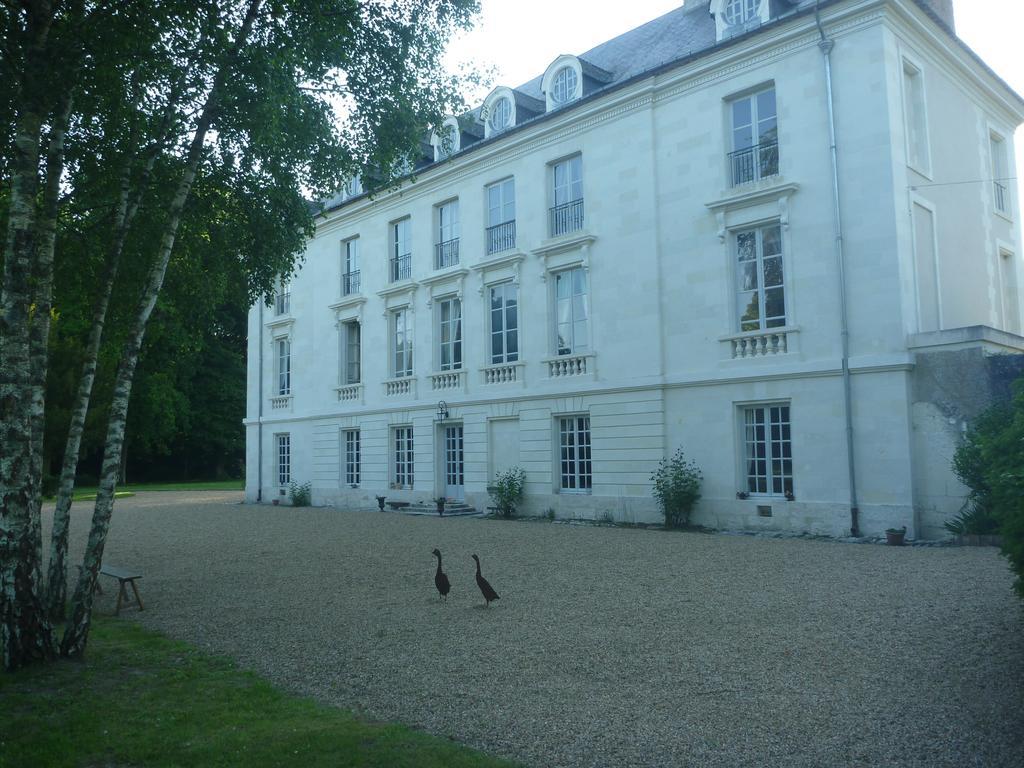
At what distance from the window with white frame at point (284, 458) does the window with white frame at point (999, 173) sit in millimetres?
21120

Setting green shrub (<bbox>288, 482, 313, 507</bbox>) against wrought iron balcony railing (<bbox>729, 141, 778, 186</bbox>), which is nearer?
wrought iron balcony railing (<bbox>729, 141, 778, 186</bbox>)

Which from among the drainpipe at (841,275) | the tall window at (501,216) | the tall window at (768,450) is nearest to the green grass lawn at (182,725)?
the drainpipe at (841,275)

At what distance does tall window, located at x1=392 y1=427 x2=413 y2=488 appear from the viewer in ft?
77.4

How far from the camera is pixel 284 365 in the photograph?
95.5 ft

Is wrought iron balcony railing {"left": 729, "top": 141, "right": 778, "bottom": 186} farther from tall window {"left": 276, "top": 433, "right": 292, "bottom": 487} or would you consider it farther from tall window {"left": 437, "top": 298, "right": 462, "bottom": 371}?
tall window {"left": 276, "top": 433, "right": 292, "bottom": 487}

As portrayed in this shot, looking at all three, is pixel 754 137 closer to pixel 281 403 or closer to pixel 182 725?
pixel 182 725

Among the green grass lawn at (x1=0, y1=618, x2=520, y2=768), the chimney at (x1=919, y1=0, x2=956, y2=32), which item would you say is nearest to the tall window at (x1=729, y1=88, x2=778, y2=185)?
the chimney at (x1=919, y1=0, x2=956, y2=32)

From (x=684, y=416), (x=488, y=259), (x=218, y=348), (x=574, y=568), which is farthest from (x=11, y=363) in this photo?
(x=218, y=348)

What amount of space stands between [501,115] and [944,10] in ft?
33.3

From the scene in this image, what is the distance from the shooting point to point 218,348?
157 feet

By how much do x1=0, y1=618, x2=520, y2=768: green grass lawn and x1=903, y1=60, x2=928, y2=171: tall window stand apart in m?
14.7

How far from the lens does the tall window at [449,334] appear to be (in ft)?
73.6

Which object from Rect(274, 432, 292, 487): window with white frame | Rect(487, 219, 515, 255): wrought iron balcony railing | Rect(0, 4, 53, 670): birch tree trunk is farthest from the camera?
Rect(274, 432, 292, 487): window with white frame

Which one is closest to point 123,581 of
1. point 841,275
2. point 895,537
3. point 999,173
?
point 895,537
